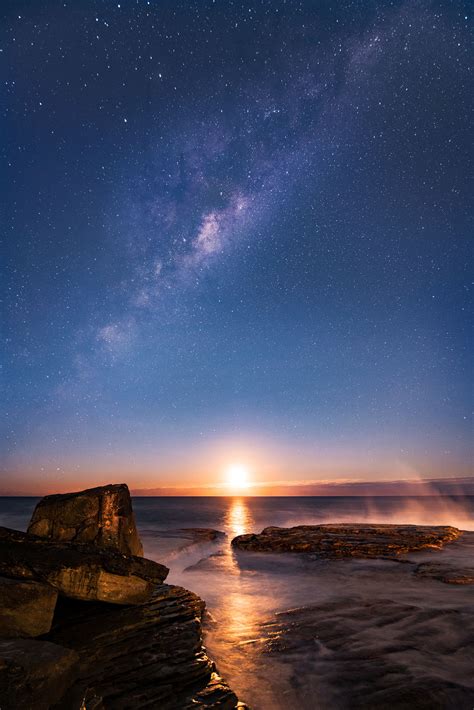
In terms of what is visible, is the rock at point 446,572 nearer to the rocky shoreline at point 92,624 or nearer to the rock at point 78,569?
the rocky shoreline at point 92,624

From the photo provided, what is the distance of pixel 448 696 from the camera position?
5.15 m

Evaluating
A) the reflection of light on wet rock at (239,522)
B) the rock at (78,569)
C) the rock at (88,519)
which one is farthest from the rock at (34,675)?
the reflection of light on wet rock at (239,522)

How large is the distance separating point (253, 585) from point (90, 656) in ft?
29.7

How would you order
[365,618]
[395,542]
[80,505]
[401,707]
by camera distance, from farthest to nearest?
[395,542] < [80,505] < [365,618] < [401,707]

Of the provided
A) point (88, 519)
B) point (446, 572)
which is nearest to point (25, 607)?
point (88, 519)

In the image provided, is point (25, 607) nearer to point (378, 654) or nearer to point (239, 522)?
point (378, 654)

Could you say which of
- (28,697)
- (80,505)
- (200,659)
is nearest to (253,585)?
(80,505)

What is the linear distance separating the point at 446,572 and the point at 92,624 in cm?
1200

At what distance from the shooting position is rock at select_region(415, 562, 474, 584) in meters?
11.5

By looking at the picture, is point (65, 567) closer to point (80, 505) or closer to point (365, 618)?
point (80, 505)

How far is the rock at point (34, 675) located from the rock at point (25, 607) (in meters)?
1.35

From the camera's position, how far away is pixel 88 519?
9.25m

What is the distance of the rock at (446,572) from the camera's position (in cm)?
1153

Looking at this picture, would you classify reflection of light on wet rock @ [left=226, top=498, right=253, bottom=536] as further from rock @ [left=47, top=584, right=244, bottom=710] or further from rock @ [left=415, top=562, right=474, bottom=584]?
rock @ [left=47, top=584, right=244, bottom=710]
